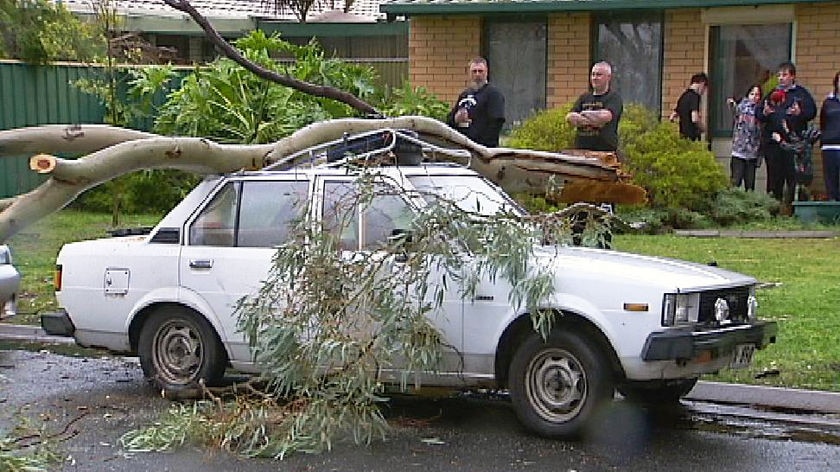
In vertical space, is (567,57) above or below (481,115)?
above

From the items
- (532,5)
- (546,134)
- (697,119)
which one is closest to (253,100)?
(546,134)

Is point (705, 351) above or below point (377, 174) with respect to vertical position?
below

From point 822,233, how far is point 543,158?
614 cm

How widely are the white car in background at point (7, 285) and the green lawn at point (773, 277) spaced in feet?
0.65

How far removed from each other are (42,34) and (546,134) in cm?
816

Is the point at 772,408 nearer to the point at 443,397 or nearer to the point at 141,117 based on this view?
the point at 443,397

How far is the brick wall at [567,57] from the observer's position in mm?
18531

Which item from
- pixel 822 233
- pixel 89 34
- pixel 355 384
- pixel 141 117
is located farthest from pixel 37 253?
pixel 822 233

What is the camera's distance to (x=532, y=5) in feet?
58.9

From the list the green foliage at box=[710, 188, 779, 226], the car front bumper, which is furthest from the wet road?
the green foliage at box=[710, 188, 779, 226]

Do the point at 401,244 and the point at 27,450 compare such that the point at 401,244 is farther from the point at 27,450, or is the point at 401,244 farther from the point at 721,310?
the point at 27,450

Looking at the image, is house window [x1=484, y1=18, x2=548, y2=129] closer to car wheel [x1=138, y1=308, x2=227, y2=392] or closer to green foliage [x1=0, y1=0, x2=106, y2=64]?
green foliage [x1=0, y1=0, x2=106, y2=64]

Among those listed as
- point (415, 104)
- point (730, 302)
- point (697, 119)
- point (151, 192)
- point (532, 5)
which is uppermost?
point (532, 5)

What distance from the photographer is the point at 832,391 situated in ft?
26.2
